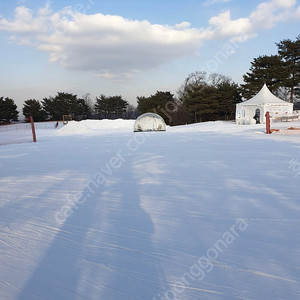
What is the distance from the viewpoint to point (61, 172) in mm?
5125

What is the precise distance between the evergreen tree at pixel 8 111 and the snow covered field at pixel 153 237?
4023 centimetres

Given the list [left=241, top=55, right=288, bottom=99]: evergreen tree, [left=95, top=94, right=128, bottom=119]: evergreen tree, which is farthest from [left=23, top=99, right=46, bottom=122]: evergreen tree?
[left=241, top=55, right=288, bottom=99]: evergreen tree

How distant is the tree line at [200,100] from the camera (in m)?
29.2

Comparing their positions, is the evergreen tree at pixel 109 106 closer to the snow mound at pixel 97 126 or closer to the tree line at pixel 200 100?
the tree line at pixel 200 100

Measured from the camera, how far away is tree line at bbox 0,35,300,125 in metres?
29.2

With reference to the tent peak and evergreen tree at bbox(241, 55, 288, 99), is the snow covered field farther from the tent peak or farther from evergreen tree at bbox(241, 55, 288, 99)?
evergreen tree at bbox(241, 55, 288, 99)

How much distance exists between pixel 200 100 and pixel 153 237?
104ft

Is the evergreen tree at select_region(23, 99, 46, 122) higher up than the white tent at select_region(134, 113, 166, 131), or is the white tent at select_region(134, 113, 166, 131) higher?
the evergreen tree at select_region(23, 99, 46, 122)

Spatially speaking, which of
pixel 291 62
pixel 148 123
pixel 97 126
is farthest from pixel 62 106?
pixel 291 62

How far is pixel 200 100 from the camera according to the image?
32.3 m

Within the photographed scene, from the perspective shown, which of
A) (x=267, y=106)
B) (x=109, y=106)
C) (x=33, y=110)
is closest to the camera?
(x=267, y=106)

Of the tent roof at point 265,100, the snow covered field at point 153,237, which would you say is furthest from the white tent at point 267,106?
the snow covered field at point 153,237

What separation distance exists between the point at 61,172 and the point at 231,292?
14.4 feet

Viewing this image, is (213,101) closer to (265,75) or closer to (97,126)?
(265,75)
